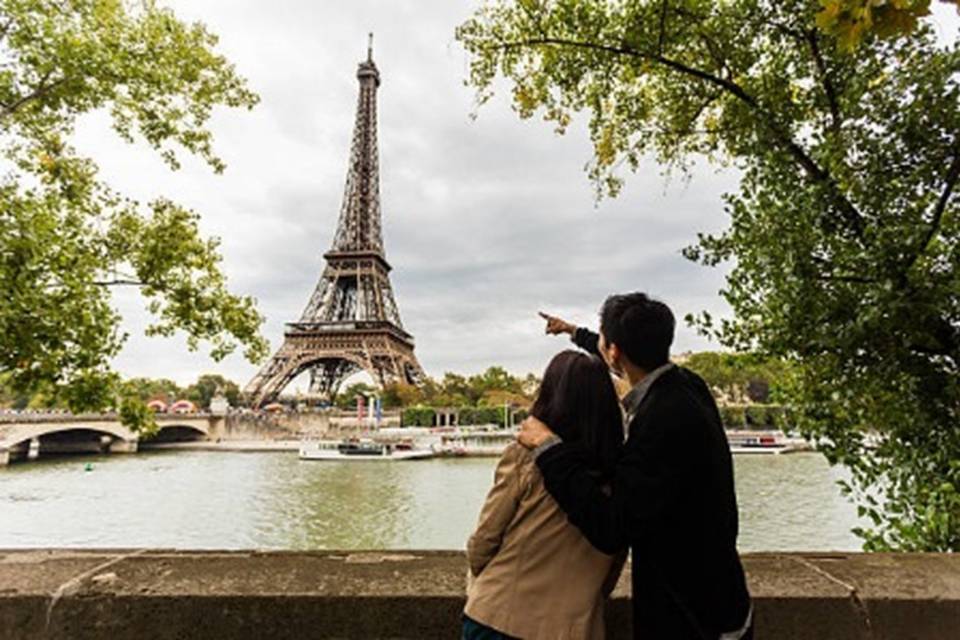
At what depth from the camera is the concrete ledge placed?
5.69 ft

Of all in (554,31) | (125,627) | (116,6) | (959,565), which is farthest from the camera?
(116,6)

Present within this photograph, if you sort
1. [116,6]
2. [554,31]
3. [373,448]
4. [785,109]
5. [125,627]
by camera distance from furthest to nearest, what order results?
[373,448] → [116,6] → [554,31] → [785,109] → [125,627]

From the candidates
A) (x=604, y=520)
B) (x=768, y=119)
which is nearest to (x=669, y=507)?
(x=604, y=520)

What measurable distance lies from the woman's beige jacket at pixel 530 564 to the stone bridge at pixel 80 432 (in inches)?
1411

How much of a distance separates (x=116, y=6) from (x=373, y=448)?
1292 inches

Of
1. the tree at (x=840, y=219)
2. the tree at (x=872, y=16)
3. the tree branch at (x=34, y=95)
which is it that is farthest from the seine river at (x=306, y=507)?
the tree at (x=872, y=16)

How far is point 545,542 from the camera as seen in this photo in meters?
1.37

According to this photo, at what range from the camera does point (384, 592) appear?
1.75 m

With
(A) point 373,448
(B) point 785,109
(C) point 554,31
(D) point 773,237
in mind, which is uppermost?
(C) point 554,31

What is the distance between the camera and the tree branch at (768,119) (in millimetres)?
3295

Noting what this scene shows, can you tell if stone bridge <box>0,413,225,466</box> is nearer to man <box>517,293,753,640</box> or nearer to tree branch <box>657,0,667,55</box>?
tree branch <box>657,0,667,55</box>

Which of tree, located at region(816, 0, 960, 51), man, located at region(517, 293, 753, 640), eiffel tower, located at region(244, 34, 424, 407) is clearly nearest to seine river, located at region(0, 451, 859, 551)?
man, located at region(517, 293, 753, 640)

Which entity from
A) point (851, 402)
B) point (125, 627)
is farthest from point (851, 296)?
→ point (125, 627)

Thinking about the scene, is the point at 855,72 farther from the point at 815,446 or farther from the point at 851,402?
the point at 815,446
